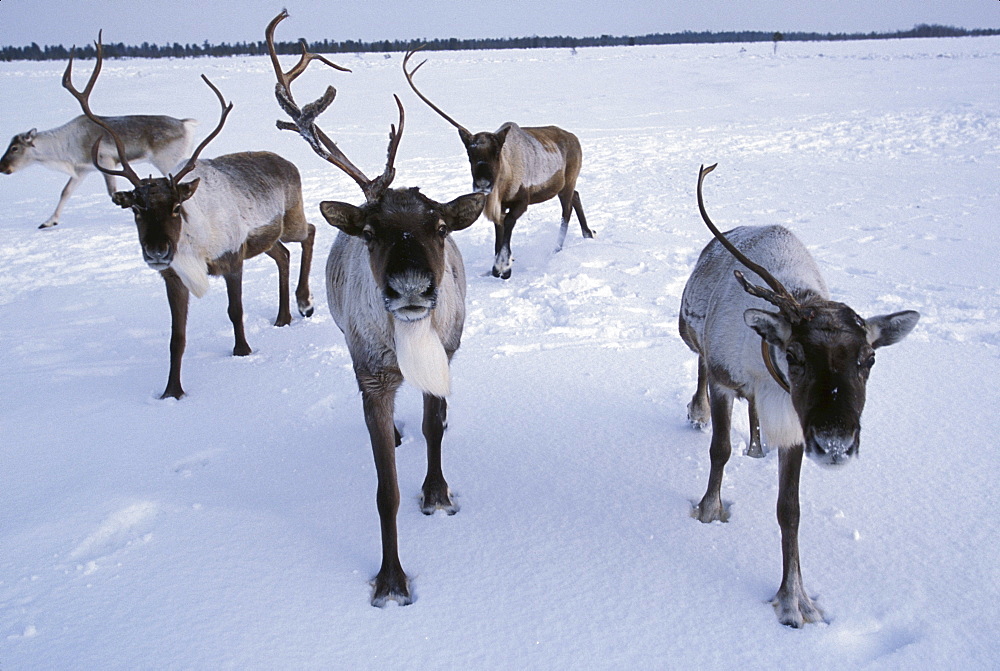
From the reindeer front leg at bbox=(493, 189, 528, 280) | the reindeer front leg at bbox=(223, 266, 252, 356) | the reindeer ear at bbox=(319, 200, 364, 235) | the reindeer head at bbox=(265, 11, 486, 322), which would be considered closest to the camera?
the reindeer head at bbox=(265, 11, 486, 322)

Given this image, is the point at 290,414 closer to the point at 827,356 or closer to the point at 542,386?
the point at 542,386

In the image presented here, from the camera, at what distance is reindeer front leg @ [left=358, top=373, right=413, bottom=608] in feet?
8.40

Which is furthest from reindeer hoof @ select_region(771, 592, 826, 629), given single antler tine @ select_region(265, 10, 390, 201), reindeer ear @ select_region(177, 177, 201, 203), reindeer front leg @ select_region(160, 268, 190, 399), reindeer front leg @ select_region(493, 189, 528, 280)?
reindeer front leg @ select_region(493, 189, 528, 280)

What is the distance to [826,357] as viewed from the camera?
6.92 feet

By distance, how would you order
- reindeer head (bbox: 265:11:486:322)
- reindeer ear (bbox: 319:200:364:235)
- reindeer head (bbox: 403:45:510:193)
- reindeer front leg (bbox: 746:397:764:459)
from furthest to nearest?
reindeer head (bbox: 403:45:510:193) → reindeer front leg (bbox: 746:397:764:459) → reindeer ear (bbox: 319:200:364:235) → reindeer head (bbox: 265:11:486:322)

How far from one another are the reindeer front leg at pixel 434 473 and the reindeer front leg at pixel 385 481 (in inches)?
11.1

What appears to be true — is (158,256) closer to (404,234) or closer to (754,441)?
(404,234)

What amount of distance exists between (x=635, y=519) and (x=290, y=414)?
7.38 feet

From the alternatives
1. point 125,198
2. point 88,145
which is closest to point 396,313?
point 125,198

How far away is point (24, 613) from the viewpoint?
8.04 ft

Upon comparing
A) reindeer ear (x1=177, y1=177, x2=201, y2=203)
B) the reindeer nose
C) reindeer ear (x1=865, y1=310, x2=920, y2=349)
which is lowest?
the reindeer nose

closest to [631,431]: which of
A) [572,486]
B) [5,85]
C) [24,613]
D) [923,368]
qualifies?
[572,486]

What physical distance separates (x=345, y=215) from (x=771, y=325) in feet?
5.36

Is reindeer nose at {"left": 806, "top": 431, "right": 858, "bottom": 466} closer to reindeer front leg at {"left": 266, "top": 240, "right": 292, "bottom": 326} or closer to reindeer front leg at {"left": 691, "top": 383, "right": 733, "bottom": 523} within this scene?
reindeer front leg at {"left": 691, "top": 383, "right": 733, "bottom": 523}
